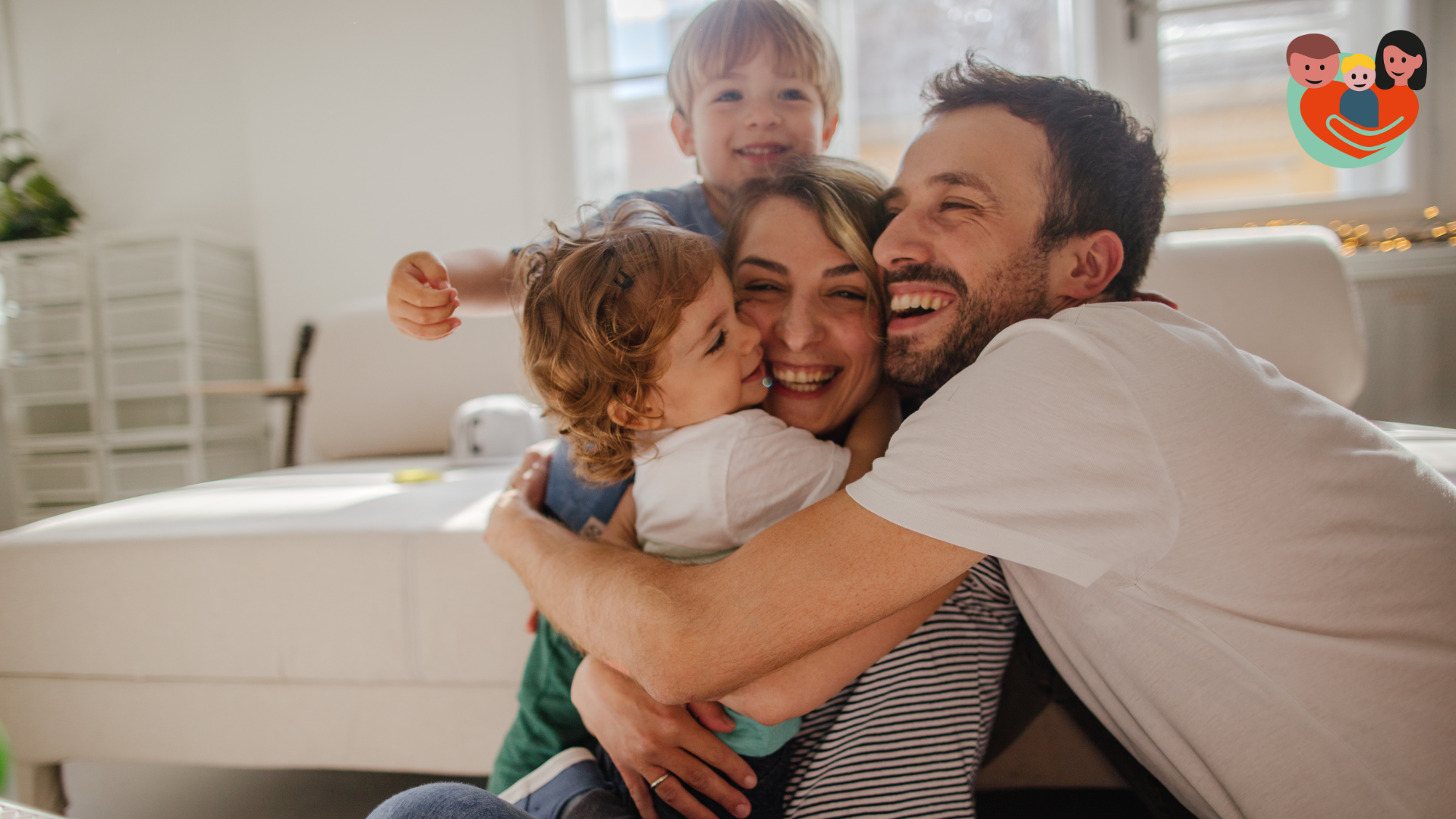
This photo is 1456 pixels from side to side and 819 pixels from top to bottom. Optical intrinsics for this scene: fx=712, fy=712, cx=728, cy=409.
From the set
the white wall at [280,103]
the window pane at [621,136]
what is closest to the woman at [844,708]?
the white wall at [280,103]

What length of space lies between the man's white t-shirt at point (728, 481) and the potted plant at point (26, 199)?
107cm

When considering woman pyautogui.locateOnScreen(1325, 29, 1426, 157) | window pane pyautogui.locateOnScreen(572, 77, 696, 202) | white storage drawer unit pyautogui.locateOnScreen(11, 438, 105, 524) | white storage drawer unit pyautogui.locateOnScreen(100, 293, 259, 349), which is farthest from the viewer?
window pane pyautogui.locateOnScreen(572, 77, 696, 202)

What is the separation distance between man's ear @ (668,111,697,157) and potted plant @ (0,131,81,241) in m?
1.05

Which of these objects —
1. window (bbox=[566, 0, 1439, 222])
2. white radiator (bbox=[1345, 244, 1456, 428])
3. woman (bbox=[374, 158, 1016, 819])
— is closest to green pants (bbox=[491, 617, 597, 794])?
woman (bbox=[374, 158, 1016, 819])

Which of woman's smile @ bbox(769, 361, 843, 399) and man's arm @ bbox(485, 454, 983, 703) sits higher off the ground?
woman's smile @ bbox(769, 361, 843, 399)

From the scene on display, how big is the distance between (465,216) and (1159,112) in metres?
2.19

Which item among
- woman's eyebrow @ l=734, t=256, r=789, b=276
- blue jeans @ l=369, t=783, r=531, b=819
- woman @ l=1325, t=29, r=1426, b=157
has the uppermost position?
woman @ l=1325, t=29, r=1426, b=157

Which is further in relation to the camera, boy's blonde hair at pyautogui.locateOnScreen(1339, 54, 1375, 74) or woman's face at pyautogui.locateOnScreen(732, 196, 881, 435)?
woman's face at pyautogui.locateOnScreen(732, 196, 881, 435)

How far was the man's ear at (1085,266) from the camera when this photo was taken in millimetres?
840

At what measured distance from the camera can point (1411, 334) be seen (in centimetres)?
160

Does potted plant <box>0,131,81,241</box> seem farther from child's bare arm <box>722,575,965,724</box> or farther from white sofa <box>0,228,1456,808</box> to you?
child's bare arm <box>722,575,965,724</box>

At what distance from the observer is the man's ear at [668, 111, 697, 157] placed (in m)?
1.43

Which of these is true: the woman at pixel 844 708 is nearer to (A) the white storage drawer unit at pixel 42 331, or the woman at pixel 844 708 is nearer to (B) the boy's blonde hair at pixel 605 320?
(B) the boy's blonde hair at pixel 605 320

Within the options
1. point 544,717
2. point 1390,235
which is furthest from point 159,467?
point 1390,235
